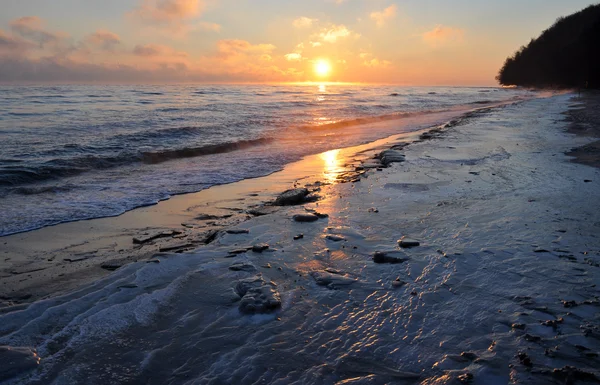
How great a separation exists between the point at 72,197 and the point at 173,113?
16057mm

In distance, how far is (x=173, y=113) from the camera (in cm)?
2198

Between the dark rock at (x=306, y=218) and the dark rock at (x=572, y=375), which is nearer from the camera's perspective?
the dark rock at (x=572, y=375)

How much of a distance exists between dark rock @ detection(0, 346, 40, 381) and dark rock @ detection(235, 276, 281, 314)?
131 centimetres

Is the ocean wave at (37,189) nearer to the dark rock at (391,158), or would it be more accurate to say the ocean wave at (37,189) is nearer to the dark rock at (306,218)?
the dark rock at (306,218)

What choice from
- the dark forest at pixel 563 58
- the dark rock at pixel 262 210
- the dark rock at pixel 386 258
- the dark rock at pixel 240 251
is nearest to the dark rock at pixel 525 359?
the dark rock at pixel 386 258

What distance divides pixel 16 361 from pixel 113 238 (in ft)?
8.81

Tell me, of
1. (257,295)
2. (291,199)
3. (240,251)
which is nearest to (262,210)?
(291,199)

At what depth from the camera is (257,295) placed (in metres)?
3.02

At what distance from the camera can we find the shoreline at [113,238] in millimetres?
3663

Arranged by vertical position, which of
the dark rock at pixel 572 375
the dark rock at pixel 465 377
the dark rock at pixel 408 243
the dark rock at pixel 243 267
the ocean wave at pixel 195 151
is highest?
the ocean wave at pixel 195 151

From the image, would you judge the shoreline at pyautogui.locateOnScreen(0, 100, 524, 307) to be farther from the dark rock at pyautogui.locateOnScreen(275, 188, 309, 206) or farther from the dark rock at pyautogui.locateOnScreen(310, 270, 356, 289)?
the dark rock at pyautogui.locateOnScreen(310, 270, 356, 289)

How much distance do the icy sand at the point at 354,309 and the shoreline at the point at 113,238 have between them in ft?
1.33

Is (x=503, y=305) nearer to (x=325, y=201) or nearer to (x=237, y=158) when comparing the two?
(x=325, y=201)

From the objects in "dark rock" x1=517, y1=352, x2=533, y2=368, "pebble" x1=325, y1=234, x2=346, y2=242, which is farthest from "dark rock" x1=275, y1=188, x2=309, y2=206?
"dark rock" x1=517, y1=352, x2=533, y2=368
